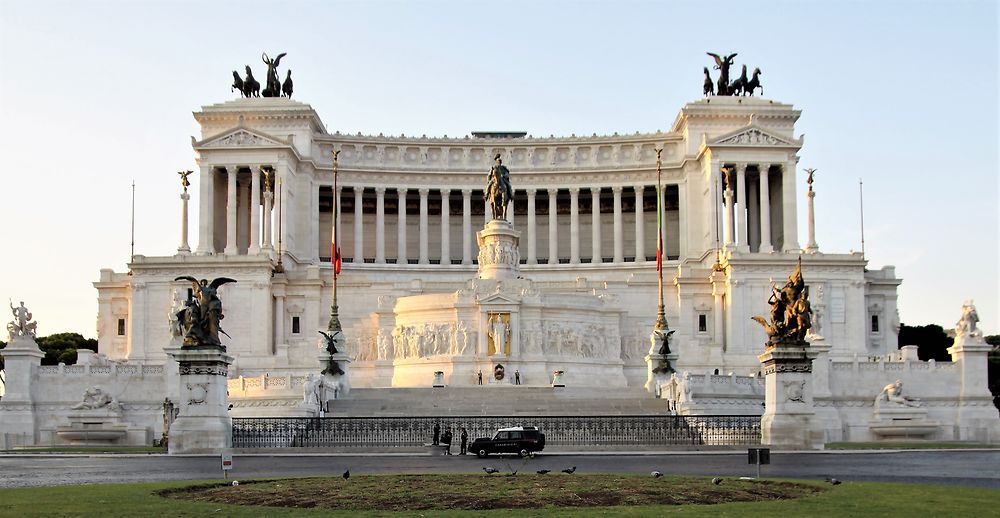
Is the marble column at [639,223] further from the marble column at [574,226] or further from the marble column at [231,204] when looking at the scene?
the marble column at [231,204]

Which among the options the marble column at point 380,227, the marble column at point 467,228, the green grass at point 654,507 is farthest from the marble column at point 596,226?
the green grass at point 654,507

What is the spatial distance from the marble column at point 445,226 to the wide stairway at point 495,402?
50.6 m

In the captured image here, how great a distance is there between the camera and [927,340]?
4751 inches

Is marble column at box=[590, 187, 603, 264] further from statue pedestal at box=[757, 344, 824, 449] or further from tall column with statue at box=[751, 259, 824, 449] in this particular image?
statue pedestal at box=[757, 344, 824, 449]

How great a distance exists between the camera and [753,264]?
93.2 m

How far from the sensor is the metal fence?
4706 centimetres

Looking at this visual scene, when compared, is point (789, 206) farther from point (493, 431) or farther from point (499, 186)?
point (493, 431)

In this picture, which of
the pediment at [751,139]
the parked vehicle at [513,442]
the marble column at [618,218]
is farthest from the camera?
the marble column at [618,218]

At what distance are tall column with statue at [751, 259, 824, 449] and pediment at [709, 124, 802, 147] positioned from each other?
6235 cm

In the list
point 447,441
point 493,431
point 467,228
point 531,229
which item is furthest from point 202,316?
point 531,229

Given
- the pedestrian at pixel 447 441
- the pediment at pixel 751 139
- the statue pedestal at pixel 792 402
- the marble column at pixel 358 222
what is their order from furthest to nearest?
the marble column at pixel 358 222, the pediment at pixel 751 139, the statue pedestal at pixel 792 402, the pedestrian at pixel 447 441

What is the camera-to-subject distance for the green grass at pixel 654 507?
21.7 meters

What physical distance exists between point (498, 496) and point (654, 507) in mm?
3384

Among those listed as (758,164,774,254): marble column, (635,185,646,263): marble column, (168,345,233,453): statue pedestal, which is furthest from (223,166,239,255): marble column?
(168,345,233,453): statue pedestal
